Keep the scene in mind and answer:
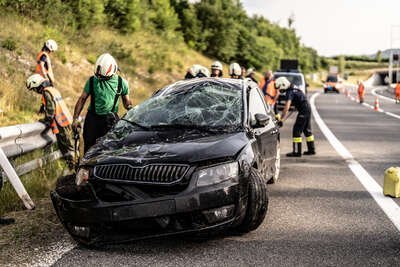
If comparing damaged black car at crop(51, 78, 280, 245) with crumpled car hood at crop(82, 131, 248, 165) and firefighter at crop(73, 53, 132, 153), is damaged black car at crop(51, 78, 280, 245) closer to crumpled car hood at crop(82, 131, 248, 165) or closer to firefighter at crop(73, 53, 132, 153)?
crumpled car hood at crop(82, 131, 248, 165)

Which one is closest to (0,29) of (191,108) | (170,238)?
(191,108)

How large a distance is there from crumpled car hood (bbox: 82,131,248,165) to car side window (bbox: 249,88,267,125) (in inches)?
27.3

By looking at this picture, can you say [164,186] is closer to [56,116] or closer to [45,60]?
[56,116]

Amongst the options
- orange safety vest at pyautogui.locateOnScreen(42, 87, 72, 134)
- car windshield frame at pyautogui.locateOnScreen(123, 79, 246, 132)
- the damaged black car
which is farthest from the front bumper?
orange safety vest at pyautogui.locateOnScreen(42, 87, 72, 134)

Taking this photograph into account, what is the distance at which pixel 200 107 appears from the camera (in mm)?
5863

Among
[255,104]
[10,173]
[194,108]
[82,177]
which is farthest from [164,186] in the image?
→ [255,104]

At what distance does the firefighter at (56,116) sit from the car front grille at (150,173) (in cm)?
→ 364

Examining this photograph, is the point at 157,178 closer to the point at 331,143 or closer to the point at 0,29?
the point at 331,143

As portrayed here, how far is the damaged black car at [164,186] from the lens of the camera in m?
4.28

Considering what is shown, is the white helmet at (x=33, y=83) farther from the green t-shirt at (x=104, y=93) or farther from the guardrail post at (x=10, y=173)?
the guardrail post at (x=10, y=173)

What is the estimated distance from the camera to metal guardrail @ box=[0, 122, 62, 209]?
223 inches

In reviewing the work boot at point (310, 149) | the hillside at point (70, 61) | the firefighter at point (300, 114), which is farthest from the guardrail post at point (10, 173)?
the work boot at point (310, 149)

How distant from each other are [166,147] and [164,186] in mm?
495

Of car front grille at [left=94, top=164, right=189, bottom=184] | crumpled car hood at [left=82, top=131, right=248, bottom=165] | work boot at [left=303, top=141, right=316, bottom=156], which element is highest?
crumpled car hood at [left=82, top=131, right=248, bottom=165]
